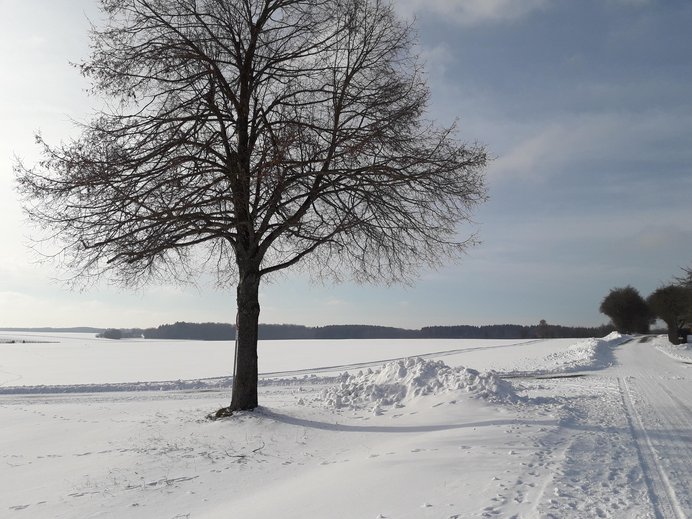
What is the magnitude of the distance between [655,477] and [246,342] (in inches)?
291

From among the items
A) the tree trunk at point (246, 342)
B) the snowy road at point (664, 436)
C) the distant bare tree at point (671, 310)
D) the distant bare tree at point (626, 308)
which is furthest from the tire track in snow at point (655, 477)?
the distant bare tree at point (626, 308)

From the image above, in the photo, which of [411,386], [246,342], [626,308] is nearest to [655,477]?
[411,386]

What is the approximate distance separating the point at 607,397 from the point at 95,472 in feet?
38.1

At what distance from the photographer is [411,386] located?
10.9 m

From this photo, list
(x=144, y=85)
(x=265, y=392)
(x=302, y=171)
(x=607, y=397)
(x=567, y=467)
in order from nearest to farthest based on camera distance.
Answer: (x=567, y=467)
(x=302, y=171)
(x=144, y=85)
(x=607, y=397)
(x=265, y=392)

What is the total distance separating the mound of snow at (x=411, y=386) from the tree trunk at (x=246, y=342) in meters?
1.75

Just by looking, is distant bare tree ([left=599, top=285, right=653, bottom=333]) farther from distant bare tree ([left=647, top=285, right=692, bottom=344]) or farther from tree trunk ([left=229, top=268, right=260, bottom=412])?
tree trunk ([left=229, top=268, right=260, bottom=412])

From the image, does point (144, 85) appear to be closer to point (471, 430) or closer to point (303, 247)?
point (303, 247)

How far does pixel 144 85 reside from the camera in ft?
34.5

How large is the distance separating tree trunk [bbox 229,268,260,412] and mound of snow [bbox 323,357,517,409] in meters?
1.75

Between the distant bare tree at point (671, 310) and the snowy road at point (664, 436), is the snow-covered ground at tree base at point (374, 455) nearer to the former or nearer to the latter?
the snowy road at point (664, 436)

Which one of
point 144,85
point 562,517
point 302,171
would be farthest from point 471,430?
point 144,85

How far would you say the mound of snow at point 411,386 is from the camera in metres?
10.3

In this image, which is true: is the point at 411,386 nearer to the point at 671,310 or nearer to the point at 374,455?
the point at 374,455
